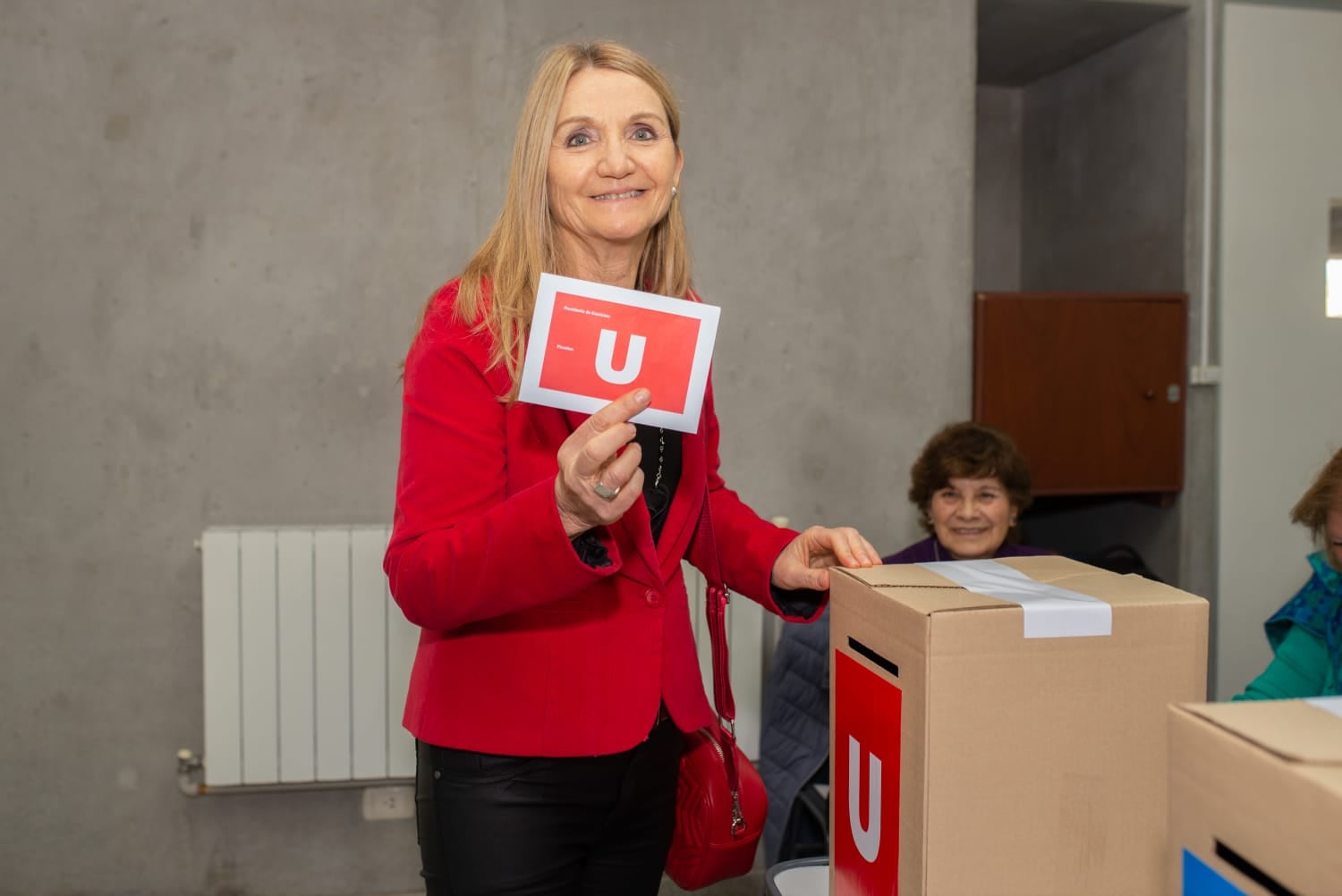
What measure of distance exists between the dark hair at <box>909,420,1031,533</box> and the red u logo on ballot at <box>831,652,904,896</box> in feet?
4.74

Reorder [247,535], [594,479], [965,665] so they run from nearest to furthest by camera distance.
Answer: [965,665]
[594,479]
[247,535]

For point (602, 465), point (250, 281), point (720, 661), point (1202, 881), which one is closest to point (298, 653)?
point (250, 281)

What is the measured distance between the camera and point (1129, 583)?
1.02m

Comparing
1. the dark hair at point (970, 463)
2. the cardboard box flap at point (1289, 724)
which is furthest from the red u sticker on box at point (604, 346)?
the dark hair at point (970, 463)

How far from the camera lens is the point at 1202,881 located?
712mm

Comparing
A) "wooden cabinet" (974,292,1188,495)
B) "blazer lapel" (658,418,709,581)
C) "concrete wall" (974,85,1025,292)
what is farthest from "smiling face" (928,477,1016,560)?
"concrete wall" (974,85,1025,292)

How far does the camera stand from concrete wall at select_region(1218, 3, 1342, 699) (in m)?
3.08

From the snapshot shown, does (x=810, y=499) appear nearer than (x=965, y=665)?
No

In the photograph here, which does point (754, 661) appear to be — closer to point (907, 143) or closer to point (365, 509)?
point (365, 509)

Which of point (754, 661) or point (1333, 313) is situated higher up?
point (1333, 313)

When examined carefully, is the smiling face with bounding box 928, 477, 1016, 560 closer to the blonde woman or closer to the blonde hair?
the blonde woman

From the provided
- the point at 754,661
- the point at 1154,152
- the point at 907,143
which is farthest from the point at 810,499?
the point at 1154,152

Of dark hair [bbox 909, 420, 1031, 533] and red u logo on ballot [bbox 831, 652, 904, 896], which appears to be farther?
dark hair [bbox 909, 420, 1031, 533]

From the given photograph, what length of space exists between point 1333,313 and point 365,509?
106 inches
